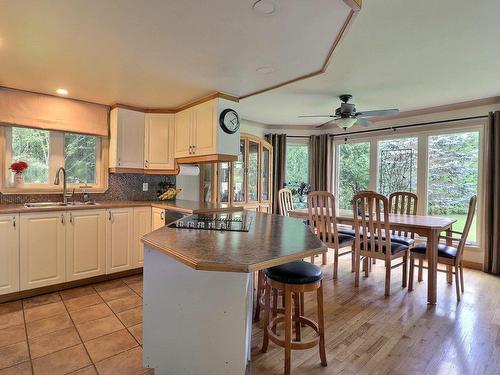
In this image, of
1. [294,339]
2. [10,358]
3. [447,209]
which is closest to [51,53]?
[10,358]

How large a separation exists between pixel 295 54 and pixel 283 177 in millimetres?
3552

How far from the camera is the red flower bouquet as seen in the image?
2996 mm

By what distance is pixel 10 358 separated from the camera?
6.05 ft

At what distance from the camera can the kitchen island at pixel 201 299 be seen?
132 centimetres

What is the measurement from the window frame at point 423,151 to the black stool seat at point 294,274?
354 centimetres

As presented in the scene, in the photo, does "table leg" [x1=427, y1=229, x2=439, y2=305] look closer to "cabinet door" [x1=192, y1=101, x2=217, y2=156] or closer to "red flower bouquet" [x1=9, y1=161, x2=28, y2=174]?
"cabinet door" [x1=192, y1=101, x2=217, y2=156]

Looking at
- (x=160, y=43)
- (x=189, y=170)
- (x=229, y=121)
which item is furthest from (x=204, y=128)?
(x=160, y=43)

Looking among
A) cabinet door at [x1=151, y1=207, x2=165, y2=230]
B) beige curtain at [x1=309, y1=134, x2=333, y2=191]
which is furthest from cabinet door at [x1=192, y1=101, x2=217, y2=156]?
beige curtain at [x1=309, y1=134, x2=333, y2=191]

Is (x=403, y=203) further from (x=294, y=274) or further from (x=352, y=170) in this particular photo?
(x=294, y=274)

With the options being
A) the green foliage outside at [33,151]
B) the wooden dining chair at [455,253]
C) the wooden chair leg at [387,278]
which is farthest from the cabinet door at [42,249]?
the wooden dining chair at [455,253]

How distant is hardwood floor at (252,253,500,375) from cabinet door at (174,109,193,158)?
7.32 feet

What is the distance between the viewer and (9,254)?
104 inches

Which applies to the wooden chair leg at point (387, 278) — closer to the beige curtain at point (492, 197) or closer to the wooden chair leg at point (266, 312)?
the wooden chair leg at point (266, 312)

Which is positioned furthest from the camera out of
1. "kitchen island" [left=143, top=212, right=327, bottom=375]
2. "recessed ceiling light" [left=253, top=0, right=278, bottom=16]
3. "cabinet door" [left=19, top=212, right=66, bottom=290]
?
"cabinet door" [left=19, top=212, right=66, bottom=290]
